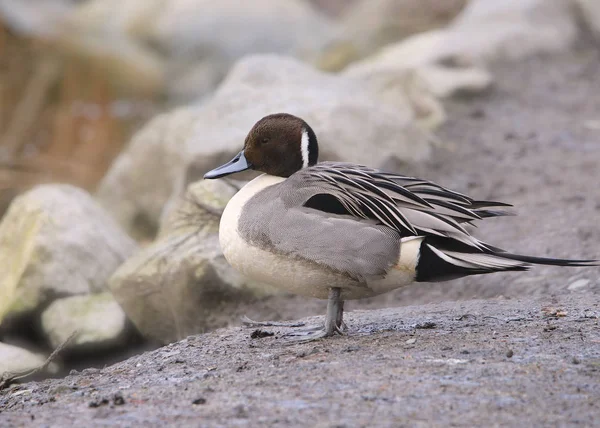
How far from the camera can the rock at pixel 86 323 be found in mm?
5062

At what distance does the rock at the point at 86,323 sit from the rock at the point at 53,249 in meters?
0.09

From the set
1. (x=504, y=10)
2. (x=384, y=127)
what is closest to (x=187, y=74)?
(x=504, y=10)

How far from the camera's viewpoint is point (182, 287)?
5.09 m

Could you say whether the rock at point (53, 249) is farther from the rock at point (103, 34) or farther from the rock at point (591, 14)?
the rock at point (103, 34)

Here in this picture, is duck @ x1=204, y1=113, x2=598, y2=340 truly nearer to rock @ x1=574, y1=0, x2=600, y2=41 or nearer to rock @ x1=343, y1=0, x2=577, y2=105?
rock @ x1=343, y1=0, x2=577, y2=105

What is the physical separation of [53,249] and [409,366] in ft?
9.65

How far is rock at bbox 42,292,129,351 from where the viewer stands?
16.6 feet

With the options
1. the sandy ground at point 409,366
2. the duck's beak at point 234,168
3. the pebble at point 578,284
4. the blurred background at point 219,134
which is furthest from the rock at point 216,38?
the duck's beak at point 234,168

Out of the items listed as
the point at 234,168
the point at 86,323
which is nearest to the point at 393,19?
the point at 86,323

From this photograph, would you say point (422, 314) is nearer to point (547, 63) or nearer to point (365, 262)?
point (365, 262)

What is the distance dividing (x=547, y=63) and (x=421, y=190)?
6199mm

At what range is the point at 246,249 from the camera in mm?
3527

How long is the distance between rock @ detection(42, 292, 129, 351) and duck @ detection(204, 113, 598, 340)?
1727mm

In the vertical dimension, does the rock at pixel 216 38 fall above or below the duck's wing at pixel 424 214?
above
